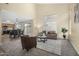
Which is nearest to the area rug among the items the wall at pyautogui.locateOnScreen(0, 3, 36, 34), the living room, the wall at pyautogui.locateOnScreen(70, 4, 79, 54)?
the living room

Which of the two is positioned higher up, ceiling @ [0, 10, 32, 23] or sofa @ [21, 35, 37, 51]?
ceiling @ [0, 10, 32, 23]

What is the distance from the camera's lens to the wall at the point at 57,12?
88.9 inches

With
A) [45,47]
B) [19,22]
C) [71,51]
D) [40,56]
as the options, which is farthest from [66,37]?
[19,22]

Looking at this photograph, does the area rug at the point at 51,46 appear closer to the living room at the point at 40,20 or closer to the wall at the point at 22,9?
the living room at the point at 40,20

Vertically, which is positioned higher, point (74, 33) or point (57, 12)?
point (57, 12)

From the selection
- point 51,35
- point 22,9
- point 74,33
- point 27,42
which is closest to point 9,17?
point 22,9

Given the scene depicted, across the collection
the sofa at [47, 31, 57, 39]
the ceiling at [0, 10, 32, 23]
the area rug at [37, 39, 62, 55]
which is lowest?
the area rug at [37, 39, 62, 55]

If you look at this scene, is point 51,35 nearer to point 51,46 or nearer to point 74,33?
point 51,46

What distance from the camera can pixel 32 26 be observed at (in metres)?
2.32

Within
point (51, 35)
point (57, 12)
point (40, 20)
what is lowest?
point (51, 35)

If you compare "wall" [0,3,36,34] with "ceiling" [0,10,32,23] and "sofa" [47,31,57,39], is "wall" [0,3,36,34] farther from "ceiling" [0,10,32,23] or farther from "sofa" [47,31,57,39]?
"sofa" [47,31,57,39]

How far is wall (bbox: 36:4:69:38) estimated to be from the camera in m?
2.26

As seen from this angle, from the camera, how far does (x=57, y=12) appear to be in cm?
227

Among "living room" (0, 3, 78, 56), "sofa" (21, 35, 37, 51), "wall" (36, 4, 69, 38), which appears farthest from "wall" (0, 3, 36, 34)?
"sofa" (21, 35, 37, 51)
